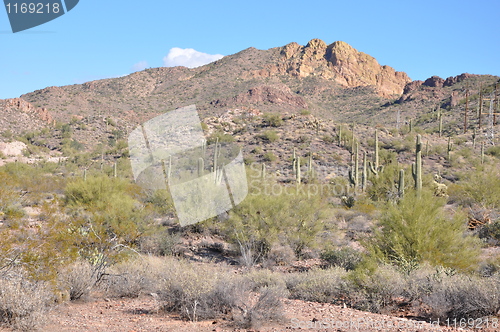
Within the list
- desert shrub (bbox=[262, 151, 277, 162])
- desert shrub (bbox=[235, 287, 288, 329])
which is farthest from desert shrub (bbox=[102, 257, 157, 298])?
desert shrub (bbox=[262, 151, 277, 162])

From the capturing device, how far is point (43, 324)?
516 centimetres

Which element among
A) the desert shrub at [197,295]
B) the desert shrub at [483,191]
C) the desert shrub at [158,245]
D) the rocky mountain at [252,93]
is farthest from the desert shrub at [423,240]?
the rocky mountain at [252,93]

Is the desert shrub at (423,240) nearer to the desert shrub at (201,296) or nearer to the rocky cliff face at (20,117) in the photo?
the desert shrub at (201,296)

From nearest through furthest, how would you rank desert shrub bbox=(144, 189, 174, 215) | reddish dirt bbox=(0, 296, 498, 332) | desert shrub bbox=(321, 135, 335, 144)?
reddish dirt bbox=(0, 296, 498, 332) < desert shrub bbox=(144, 189, 174, 215) < desert shrub bbox=(321, 135, 335, 144)

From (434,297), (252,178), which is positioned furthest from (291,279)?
(252,178)

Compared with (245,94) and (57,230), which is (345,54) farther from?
(57,230)

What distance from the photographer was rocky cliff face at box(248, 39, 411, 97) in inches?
3836

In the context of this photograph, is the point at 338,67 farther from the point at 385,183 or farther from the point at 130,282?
the point at 130,282

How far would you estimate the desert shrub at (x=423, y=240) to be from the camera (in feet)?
29.9

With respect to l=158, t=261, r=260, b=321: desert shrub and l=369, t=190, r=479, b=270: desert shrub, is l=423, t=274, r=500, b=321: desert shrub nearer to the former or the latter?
l=369, t=190, r=479, b=270: desert shrub

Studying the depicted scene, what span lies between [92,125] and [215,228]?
148ft

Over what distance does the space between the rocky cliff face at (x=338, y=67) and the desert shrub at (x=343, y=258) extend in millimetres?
79479

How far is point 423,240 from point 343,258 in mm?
2944

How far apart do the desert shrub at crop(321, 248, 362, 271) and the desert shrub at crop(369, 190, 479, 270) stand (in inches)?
63.3
